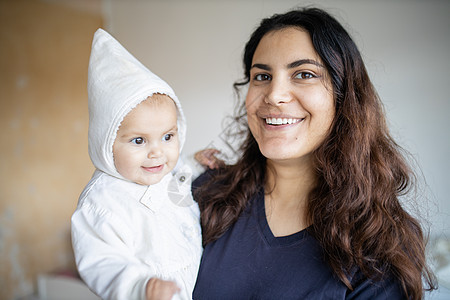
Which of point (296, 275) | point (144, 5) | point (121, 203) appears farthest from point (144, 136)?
point (144, 5)

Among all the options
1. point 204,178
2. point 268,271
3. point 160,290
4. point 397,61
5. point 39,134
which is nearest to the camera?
point 160,290

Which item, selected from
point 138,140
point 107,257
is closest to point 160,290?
point 107,257

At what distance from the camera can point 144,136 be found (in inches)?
44.1

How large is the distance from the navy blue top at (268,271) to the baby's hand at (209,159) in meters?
0.36

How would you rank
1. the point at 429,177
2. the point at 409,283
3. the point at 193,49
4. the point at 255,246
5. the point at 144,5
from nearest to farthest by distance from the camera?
the point at 409,283
the point at 255,246
the point at 429,177
the point at 193,49
the point at 144,5

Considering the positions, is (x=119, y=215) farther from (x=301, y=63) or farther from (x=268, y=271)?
(x=301, y=63)

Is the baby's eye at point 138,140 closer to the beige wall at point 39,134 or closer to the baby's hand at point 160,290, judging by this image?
the baby's hand at point 160,290

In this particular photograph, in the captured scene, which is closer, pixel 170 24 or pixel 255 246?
pixel 255 246

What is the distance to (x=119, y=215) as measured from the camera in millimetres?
1069

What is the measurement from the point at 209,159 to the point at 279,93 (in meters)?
0.53

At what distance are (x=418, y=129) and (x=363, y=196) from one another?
58.3 inches

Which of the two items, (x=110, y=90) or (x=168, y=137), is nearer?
(x=110, y=90)

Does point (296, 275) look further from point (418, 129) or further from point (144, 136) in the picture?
point (418, 129)

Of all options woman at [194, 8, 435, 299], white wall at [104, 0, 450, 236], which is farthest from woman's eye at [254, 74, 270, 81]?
white wall at [104, 0, 450, 236]
